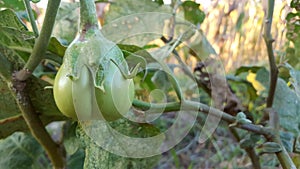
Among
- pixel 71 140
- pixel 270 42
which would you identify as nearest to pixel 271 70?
pixel 270 42

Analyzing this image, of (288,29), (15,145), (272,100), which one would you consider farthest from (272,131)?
(15,145)

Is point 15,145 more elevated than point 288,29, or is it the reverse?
point 288,29

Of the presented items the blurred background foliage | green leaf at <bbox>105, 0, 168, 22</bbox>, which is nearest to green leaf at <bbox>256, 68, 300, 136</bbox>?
the blurred background foliage

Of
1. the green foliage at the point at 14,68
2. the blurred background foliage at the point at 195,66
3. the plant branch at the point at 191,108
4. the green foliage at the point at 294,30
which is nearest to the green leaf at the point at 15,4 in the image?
the blurred background foliage at the point at 195,66

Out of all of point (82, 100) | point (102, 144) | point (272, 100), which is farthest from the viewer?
point (272, 100)

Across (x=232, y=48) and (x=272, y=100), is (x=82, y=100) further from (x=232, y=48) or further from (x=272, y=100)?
(x=232, y=48)

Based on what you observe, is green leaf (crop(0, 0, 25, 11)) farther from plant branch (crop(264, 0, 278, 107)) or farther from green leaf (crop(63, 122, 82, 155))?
plant branch (crop(264, 0, 278, 107))

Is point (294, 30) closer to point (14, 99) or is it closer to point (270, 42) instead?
point (270, 42)
